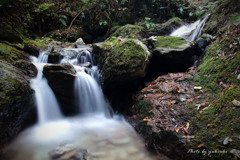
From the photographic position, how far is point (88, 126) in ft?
13.6

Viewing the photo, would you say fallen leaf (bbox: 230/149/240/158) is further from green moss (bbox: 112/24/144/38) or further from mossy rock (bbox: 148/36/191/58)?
green moss (bbox: 112/24/144/38)

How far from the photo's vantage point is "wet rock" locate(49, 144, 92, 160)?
8.60ft

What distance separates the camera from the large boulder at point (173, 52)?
4.95m

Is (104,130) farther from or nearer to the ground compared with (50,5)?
nearer to the ground

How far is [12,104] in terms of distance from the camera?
3.02 meters

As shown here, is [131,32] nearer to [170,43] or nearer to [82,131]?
[170,43]

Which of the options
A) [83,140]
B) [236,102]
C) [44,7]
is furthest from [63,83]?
[44,7]

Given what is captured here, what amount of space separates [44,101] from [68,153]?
7.25ft

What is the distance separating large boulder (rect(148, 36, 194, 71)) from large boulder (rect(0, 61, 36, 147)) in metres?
4.30

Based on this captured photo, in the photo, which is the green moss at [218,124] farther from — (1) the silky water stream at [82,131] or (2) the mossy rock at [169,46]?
(2) the mossy rock at [169,46]

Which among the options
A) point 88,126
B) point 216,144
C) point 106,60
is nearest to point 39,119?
point 88,126

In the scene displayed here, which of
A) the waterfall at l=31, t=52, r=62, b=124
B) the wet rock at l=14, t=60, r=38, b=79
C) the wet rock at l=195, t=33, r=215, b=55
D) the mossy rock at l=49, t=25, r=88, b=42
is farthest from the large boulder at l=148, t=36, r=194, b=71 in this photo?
the mossy rock at l=49, t=25, r=88, b=42

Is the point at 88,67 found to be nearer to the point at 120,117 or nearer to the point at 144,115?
the point at 120,117

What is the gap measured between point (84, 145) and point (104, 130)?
0.86 meters
